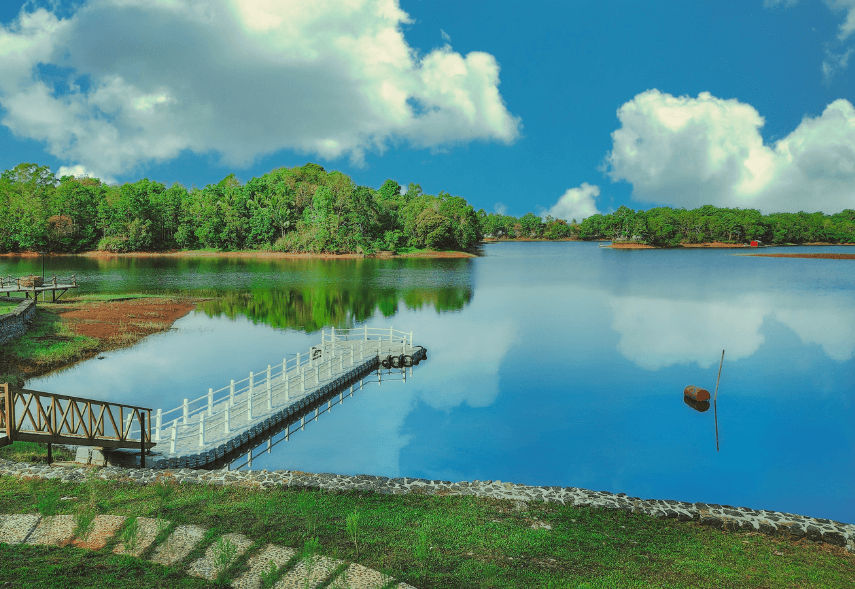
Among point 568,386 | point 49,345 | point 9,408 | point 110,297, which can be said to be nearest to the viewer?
point 9,408

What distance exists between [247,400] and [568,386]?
13708 millimetres

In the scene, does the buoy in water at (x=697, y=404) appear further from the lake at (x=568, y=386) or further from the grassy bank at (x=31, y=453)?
the grassy bank at (x=31, y=453)

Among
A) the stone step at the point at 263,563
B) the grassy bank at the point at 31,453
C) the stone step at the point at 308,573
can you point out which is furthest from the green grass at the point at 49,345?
the stone step at the point at 308,573

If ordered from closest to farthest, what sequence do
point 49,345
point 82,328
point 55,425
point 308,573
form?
point 308,573 → point 55,425 → point 49,345 → point 82,328

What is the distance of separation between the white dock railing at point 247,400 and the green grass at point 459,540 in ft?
13.1

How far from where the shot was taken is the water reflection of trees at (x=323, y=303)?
38.2 meters

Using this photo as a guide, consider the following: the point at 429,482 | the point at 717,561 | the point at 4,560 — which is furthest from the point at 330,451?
the point at 717,561

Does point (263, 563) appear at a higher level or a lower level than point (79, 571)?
lower

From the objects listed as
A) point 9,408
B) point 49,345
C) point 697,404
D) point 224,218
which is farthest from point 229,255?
point 9,408

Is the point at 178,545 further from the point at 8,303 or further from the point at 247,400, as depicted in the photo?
the point at 8,303

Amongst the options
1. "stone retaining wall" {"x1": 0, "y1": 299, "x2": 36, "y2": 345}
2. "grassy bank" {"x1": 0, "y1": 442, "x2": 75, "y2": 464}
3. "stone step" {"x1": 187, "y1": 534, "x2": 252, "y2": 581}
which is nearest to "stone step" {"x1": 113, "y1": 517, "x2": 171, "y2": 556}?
"stone step" {"x1": 187, "y1": 534, "x2": 252, "y2": 581}

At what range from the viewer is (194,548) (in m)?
7.63

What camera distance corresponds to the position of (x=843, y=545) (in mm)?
9367

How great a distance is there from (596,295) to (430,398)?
37238 millimetres
